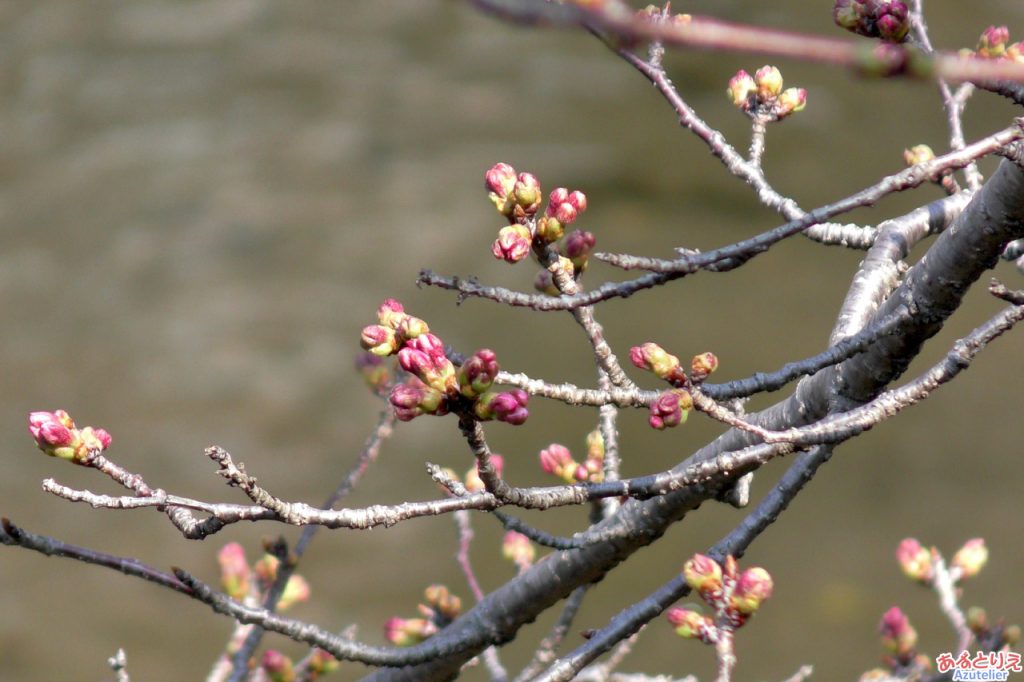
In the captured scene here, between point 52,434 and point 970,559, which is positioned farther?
point 970,559

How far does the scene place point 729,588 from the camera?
1.04 metres

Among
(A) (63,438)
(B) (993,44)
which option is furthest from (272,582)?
(B) (993,44)

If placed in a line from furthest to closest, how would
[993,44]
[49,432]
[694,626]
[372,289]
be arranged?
[372,289] → [993,44] → [694,626] → [49,432]

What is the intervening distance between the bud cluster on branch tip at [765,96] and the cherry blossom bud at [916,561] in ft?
2.81

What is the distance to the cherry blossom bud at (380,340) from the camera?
3.02ft

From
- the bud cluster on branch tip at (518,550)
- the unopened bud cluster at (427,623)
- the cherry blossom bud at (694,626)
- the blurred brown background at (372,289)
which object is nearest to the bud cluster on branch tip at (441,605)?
the unopened bud cluster at (427,623)

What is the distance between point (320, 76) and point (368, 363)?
3.56 metres

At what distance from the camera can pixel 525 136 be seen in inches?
189

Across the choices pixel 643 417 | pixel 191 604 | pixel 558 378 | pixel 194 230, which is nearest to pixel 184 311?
pixel 194 230

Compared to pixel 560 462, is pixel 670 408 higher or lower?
lower

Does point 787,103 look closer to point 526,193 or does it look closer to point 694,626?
point 526,193

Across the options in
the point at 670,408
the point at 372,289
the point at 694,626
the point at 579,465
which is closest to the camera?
the point at 670,408

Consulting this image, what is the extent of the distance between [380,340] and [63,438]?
337 millimetres

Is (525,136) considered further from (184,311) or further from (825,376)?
(825,376)
